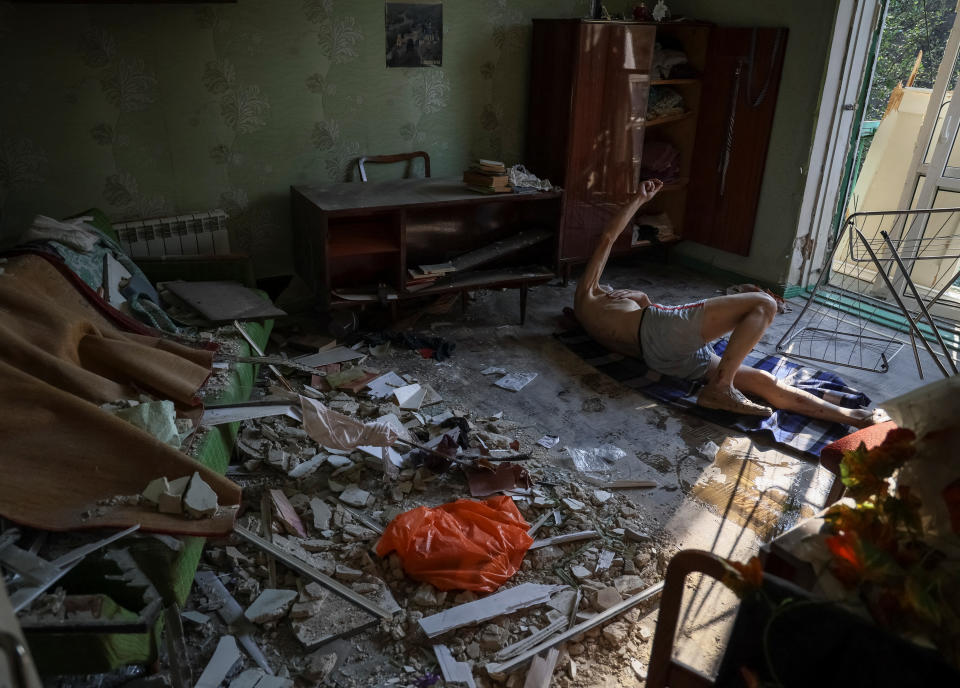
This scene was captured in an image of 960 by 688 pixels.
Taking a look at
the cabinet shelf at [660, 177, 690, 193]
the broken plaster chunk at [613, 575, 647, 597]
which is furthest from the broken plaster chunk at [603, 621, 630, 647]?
the cabinet shelf at [660, 177, 690, 193]

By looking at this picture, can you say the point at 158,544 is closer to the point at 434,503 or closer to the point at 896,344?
the point at 434,503

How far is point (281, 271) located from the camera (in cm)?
488

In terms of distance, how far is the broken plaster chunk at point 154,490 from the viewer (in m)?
2.17

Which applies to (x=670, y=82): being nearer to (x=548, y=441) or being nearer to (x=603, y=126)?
(x=603, y=126)

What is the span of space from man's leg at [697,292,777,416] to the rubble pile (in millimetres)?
979

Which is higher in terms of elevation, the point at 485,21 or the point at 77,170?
the point at 485,21

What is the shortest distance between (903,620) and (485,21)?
4706 millimetres

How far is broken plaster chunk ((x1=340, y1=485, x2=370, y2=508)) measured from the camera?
117 inches

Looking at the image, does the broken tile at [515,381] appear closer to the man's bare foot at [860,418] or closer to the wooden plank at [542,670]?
the man's bare foot at [860,418]

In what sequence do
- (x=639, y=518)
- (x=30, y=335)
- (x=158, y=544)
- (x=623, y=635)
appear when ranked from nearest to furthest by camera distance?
(x=158, y=544)
(x=623, y=635)
(x=30, y=335)
(x=639, y=518)

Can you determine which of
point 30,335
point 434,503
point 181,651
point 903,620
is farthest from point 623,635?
point 30,335

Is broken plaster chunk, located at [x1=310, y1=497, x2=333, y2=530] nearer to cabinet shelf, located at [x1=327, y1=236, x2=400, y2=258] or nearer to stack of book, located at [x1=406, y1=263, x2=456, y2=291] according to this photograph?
cabinet shelf, located at [x1=327, y1=236, x2=400, y2=258]

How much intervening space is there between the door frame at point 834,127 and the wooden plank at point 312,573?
435cm

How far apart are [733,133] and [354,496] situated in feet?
13.9
